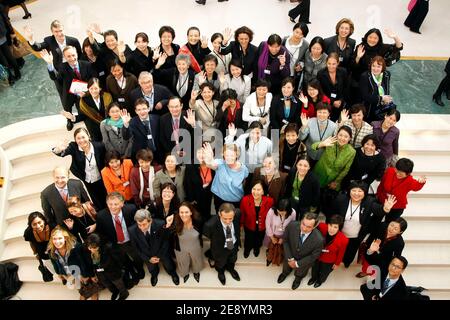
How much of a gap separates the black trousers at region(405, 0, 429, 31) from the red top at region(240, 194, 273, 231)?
5.85 m

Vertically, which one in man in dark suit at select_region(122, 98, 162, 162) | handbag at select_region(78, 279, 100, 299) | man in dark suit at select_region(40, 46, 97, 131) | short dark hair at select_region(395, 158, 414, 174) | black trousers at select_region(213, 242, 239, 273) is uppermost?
man in dark suit at select_region(40, 46, 97, 131)

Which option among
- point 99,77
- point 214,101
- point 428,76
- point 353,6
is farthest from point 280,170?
point 353,6

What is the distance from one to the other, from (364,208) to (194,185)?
187 centimetres

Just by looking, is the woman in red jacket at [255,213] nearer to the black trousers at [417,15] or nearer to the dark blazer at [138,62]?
the dark blazer at [138,62]

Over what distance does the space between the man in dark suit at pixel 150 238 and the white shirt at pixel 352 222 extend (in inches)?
75.4

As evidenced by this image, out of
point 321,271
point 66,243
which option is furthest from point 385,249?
point 66,243

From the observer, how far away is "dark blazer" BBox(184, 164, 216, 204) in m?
5.10

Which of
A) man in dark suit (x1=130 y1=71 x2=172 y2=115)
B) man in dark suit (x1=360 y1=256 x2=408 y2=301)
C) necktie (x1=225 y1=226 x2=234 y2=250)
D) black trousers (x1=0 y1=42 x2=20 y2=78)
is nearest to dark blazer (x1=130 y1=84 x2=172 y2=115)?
man in dark suit (x1=130 y1=71 x2=172 y2=115)

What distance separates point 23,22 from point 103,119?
4.51 metres

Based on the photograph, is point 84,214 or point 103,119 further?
point 103,119

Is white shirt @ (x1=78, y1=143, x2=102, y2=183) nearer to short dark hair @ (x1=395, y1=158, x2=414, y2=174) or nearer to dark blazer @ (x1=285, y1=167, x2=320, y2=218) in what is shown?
dark blazer @ (x1=285, y1=167, x2=320, y2=218)

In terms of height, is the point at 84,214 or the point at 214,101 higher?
the point at 214,101

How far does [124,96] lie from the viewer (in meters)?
5.68

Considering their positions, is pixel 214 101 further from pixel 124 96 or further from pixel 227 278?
pixel 227 278
